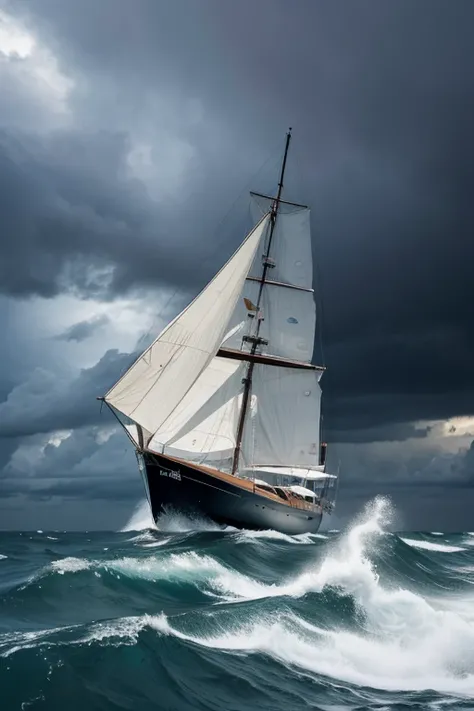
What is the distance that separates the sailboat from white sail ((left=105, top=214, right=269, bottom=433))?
0.08 m

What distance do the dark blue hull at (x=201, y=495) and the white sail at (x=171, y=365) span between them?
453 cm

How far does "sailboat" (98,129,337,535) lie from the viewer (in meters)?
52.8

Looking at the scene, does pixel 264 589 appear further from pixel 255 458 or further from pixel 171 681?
pixel 255 458

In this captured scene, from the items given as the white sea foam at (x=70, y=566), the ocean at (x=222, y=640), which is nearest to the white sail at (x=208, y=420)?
the ocean at (x=222, y=640)

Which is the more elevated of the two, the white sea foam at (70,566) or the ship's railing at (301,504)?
the ship's railing at (301,504)

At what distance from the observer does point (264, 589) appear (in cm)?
2827

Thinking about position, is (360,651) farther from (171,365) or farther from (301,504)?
(301,504)

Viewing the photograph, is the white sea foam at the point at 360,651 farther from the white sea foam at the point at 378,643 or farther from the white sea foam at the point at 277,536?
the white sea foam at the point at 277,536

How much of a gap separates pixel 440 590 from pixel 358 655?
19097mm

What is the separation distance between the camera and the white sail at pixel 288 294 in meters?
71.6

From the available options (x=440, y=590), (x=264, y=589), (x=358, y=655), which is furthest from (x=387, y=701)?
(x=440, y=590)

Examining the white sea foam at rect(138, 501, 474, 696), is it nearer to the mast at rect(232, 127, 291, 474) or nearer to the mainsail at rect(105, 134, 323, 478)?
the mainsail at rect(105, 134, 323, 478)

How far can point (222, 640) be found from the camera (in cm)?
1744

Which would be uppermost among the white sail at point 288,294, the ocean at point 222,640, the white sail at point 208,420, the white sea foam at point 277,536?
the white sail at point 288,294
